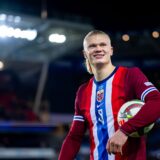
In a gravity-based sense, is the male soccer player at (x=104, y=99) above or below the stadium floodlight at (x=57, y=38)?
below

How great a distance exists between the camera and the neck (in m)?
2.20

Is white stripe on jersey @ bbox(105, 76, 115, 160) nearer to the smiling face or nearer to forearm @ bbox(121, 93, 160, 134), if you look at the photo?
the smiling face

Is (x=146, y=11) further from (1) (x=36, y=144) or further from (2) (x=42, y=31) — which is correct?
(1) (x=36, y=144)

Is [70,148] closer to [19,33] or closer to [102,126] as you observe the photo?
[102,126]

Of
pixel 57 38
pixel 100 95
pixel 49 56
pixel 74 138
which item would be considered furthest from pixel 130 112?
pixel 49 56

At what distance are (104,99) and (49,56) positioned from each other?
12.9 metres

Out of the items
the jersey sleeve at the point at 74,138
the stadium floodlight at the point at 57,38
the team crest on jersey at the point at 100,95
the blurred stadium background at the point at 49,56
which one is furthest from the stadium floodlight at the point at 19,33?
the team crest on jersey at the point at 100,95

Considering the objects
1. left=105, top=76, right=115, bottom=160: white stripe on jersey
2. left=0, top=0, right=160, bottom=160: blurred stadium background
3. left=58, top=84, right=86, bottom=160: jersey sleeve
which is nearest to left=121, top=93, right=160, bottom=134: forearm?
left=105, top=76, right=115, bottom=160: white stripe on jersey

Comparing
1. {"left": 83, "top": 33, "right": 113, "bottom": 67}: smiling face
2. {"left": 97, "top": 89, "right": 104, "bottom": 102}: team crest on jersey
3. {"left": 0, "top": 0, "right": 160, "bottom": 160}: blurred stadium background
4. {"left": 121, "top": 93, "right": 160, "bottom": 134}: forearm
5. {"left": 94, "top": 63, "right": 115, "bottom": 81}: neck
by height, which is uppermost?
{"left": 0, "top": 0, "right": 160, "bottom": 160}: blurred stadium background

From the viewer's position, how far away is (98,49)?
2.10m

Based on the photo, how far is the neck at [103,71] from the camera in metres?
2.20

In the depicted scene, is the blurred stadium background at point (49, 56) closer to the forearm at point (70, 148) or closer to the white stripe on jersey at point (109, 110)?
the forearm at point (70, 148)

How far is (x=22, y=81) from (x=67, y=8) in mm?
3857

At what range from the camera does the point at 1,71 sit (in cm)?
1510
